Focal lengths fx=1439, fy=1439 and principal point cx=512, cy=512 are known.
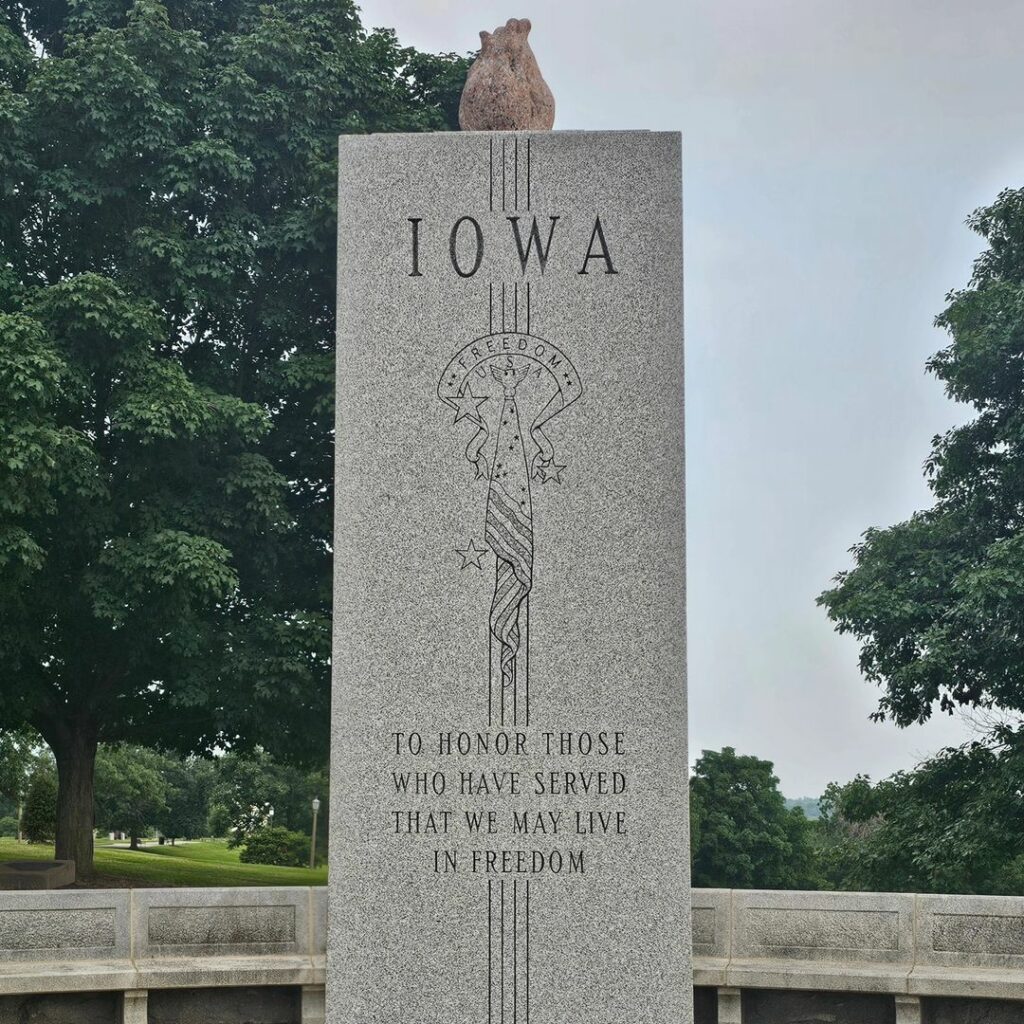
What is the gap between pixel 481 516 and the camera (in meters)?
7.98

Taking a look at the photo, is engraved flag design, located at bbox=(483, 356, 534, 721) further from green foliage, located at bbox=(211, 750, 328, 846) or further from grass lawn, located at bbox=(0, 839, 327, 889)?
green foliage, located at bbox=(211, 750, 328, 846)

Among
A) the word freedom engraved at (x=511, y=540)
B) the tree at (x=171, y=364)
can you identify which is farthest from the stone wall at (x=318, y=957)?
the tree at (x=171, y=364)

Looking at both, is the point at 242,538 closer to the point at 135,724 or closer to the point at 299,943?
the point at 135,724

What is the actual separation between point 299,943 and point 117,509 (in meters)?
11.8

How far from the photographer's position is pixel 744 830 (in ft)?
112

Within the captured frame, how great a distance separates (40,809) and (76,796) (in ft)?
51.2

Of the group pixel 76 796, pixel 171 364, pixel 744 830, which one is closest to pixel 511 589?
pixel 171 364

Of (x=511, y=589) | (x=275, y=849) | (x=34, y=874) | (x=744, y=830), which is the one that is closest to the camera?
(x=511, y=589)

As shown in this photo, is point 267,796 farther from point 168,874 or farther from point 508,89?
point 508,89

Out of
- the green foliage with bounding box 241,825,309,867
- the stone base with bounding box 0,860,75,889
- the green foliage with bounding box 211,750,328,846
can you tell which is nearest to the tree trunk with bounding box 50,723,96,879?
the stone base with bounding box 0,860,75,889

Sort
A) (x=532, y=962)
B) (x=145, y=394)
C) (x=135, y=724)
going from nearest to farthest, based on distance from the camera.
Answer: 1. (x=532, y=962)
2. (x=145, y=394)
3. (x=135, y=724)

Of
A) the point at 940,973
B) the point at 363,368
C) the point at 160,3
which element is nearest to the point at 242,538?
the point at 160,3

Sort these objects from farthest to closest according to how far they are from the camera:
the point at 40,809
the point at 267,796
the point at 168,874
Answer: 1. the point at 267,796
2. the point at 40,809
3. the point at 168,874

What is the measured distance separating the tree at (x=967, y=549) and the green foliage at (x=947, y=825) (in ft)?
A: 4.46
